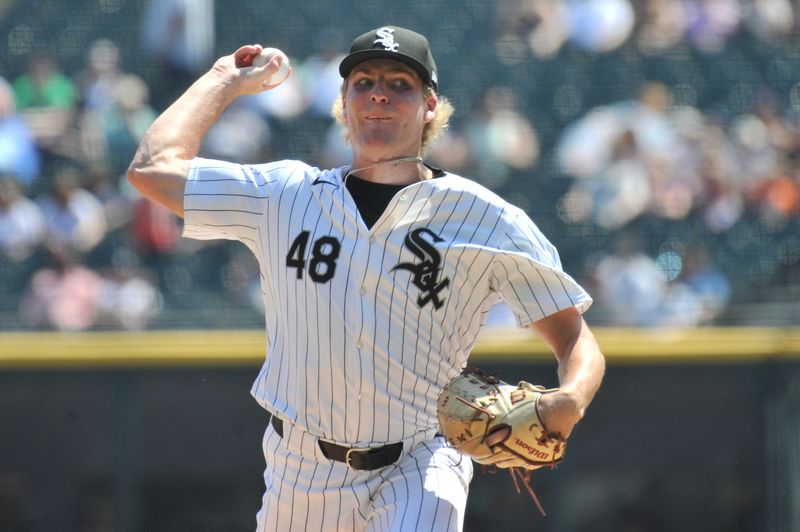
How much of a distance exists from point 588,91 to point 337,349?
4.73 m

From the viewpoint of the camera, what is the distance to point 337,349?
9.57 feet

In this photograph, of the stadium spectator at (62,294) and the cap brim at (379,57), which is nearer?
the cap brim at (379,57)

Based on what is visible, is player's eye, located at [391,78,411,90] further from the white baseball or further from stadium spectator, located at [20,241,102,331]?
stadium spectator, located at [20,241,102,331]

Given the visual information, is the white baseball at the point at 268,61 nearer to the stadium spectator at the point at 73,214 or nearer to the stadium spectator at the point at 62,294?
the stadium spectator at the point at 62,294

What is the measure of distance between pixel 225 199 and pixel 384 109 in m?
0.46

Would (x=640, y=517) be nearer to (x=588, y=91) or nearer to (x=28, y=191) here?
(x=588, y=91)

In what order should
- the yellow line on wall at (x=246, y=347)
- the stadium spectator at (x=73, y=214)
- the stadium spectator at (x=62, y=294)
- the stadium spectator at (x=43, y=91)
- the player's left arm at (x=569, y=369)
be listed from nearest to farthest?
the player's left arm at (x=569, y=369) → the yellow line on wall at (x=246, y=347) → the stadium spectator at (x=62, y=294) → the stadium spectator at (x=73, y=214) → the stadium spectator at (x=43, y=91)

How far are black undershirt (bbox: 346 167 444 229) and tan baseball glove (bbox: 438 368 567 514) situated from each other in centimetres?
48

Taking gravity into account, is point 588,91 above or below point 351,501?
above

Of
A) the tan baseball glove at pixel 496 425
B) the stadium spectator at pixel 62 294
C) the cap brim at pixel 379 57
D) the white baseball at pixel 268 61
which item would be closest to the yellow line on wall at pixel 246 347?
the stadium spectator at pixel 62 294

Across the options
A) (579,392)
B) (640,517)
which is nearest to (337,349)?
(579,392)

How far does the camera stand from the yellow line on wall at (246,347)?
569 centimetres

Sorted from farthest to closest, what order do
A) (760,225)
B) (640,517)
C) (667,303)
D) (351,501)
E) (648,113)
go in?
1. (648,113)
2. (760,225)
3. (667,303)
4. (640,517)
5. (351,501)

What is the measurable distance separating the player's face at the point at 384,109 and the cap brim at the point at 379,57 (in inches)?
0.7
